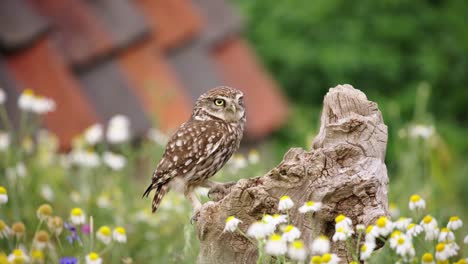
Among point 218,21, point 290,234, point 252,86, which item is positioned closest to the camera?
point 290,234

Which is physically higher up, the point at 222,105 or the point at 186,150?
the point at 222,105

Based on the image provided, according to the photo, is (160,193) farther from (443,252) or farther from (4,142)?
(443,252)

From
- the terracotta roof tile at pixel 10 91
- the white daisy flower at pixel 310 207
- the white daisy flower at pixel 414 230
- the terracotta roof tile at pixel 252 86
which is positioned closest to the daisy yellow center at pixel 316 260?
the white daisy flower at pixel 310 207

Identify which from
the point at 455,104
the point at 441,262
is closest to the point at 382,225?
the point at 441,262

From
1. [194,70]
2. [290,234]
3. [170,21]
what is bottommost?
[290,234]

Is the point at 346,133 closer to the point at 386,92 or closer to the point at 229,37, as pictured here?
the point at 229,37

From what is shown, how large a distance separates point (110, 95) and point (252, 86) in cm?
228

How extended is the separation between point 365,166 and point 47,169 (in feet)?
10.1

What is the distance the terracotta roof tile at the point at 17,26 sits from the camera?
7234mm

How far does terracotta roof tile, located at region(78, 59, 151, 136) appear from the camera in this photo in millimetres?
8133

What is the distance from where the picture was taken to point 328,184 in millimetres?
4301

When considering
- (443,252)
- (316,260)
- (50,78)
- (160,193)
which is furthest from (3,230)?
(50,78)

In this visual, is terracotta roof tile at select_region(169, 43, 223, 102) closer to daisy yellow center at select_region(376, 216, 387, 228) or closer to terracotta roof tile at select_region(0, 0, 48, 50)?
terracotta roof tile at select_region(0, 0, 48, 50)

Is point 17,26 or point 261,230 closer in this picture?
point 261,230
